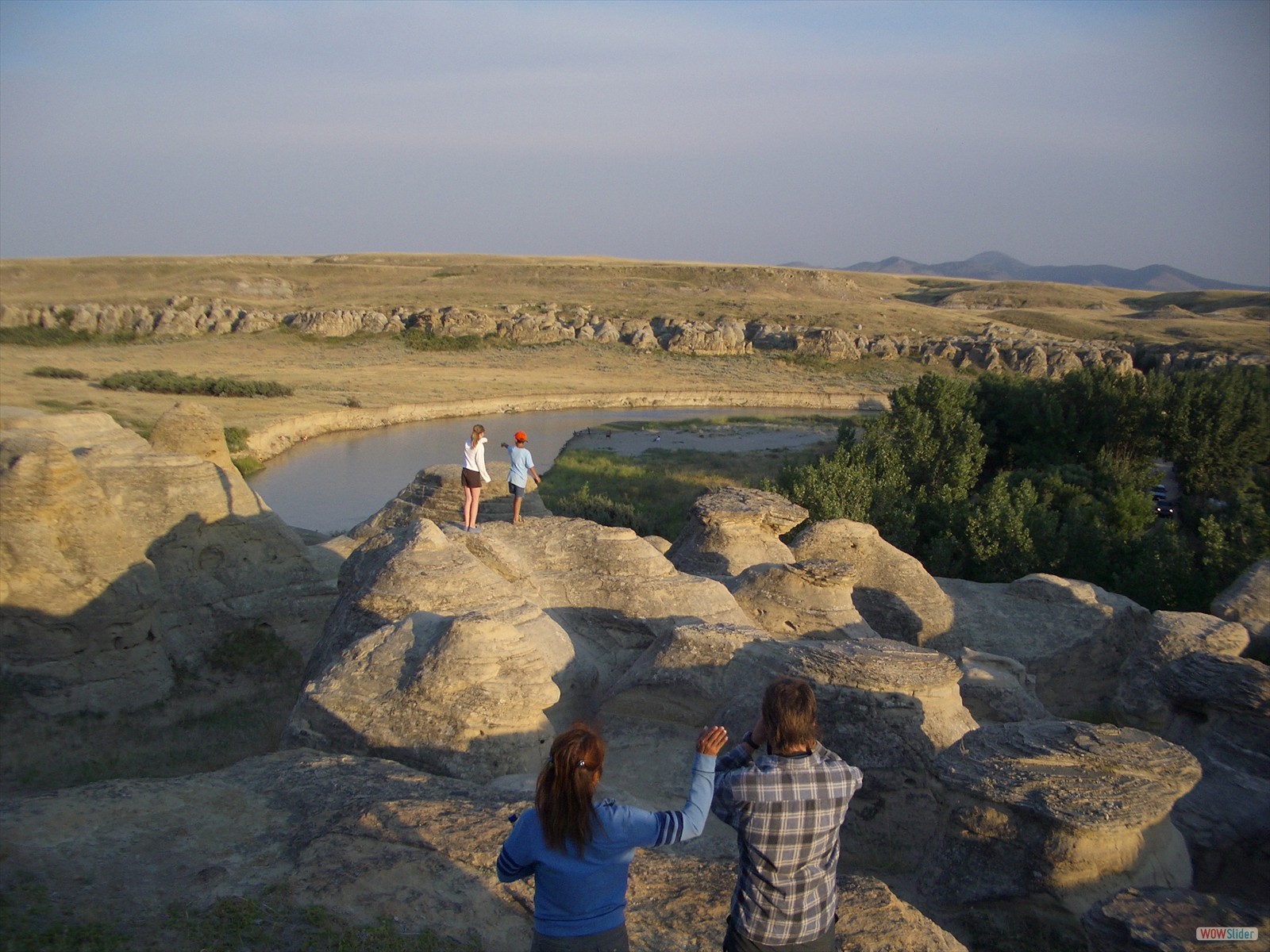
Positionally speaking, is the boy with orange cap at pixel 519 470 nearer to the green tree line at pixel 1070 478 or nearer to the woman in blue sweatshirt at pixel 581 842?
the green tree line at pixel 1070 478

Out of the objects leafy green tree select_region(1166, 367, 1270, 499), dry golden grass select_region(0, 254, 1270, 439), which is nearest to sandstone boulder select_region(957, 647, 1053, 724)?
leafy green tree select_region(1166, 367, 1270, 499)

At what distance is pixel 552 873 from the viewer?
359 centimetres

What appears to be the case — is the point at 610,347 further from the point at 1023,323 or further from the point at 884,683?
the point at 884,683

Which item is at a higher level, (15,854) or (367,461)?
Result: (15,854)

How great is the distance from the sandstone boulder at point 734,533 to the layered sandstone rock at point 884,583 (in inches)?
28.0

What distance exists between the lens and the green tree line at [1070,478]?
55.0 ft

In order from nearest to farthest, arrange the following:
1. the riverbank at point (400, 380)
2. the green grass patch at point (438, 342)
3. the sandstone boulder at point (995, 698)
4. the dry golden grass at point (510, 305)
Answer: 1. the sandstone boulder at point (995, 698)
2. the riverbank at point (400, 380)
3. the dry golden grass at point (510, 305)
4. the green grass patch at point (438, 342)

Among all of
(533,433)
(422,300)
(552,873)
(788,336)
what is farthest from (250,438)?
(422,300)

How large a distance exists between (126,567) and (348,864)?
719 centimetres

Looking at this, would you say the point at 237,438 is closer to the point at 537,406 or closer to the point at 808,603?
the point at 537,406

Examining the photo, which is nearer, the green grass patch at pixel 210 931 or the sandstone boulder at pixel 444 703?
the green grass patch at pixel 210 931

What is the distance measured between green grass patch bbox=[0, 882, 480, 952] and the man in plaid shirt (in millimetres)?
1870

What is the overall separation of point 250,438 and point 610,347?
107 ft

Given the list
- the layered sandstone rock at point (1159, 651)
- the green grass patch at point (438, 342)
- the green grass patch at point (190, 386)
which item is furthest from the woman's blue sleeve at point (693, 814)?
the green grass patch at point (438, 342)
